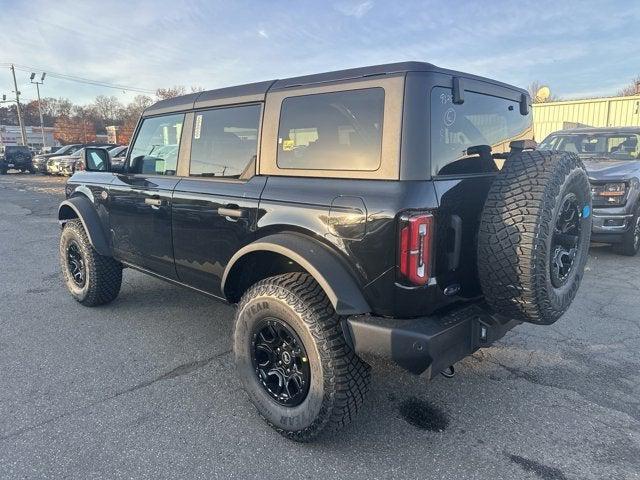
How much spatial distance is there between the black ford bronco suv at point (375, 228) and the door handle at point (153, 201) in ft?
1.58

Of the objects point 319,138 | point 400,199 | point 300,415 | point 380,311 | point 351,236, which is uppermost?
point 319,138

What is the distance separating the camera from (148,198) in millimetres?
3609

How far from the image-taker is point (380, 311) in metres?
2.28

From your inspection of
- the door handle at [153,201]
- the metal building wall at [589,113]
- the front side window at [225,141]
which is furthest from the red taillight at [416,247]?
the metal building wall at [589,113]

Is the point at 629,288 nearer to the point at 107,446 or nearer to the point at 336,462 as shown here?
the point at 336,462

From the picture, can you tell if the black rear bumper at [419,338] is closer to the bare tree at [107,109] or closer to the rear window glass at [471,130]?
the rear window glass at [471,130]

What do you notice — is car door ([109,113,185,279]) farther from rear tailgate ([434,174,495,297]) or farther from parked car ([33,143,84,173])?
parked car ([33,143,84,173])

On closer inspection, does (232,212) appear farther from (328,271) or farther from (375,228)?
(375,228)

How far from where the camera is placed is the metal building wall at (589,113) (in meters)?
15.1

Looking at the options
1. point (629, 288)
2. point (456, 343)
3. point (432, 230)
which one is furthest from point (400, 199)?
point (629, 288)

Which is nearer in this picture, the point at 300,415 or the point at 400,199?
the point at 400,199

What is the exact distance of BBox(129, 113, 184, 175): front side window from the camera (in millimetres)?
3576

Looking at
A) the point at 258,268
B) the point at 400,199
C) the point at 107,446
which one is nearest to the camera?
the point at 400,199

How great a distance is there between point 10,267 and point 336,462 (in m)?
5.82
